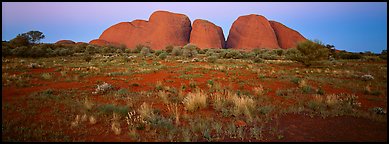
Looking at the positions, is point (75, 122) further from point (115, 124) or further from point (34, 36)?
point (34, 36)

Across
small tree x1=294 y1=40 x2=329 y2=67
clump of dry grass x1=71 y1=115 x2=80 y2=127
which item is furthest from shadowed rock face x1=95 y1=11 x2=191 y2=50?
clump of dry grass x1=71 y1=115 x2=80 y2=127

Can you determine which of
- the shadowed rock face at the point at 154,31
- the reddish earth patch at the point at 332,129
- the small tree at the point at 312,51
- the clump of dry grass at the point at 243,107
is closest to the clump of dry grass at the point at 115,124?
the clump of dry grass at the point at 243,107

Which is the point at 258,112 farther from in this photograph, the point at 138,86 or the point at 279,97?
the point at 138,86

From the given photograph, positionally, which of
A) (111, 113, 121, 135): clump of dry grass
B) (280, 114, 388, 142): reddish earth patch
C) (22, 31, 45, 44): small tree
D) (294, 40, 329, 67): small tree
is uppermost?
(22, 31, 45, 44): small tree

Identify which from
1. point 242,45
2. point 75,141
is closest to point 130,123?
point 75,141

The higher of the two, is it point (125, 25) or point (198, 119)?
point (125, 25)

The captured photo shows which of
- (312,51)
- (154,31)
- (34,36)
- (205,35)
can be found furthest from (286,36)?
(34,36)

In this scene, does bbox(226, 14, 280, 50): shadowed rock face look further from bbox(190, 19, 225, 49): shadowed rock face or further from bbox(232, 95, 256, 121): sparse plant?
bbox(232, 95, 256, 121): sparse plant
